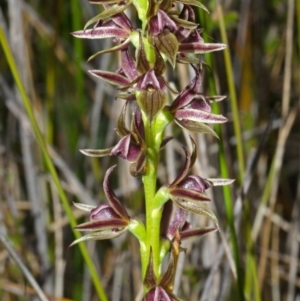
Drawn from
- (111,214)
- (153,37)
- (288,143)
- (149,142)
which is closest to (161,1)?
(153,37)

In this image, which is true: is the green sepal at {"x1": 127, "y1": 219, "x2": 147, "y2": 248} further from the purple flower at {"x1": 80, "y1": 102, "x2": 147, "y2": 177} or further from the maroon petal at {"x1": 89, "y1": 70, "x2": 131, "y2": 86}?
the maroon petal at {"x1": 89, "y1": 70, "x2": 131, "y2": 86}

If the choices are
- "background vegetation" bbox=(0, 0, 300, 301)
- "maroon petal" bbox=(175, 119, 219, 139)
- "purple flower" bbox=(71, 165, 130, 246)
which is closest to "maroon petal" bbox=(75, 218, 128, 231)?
"purple flower" bbox=(71, 165, 130, 246)

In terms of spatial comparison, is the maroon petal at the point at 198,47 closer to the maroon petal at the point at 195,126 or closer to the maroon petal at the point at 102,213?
the maroon petal at the point at 195,126

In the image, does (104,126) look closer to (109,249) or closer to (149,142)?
(109,249)

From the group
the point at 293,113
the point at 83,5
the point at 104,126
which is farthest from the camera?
the point at 104,126

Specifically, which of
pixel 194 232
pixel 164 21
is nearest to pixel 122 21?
pixel 164 21

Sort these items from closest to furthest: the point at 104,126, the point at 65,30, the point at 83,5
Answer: the point at 83,5
the point at 65,30
the point at 104,126

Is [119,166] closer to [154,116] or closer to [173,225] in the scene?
[173,225]

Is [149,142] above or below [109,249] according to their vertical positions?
above
